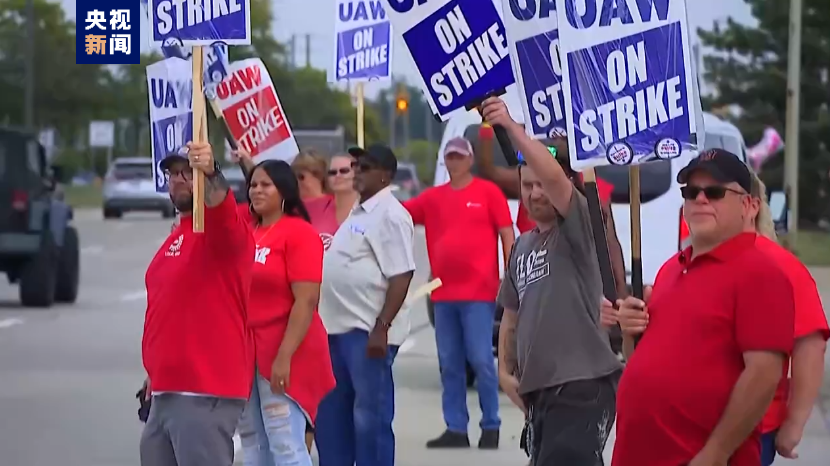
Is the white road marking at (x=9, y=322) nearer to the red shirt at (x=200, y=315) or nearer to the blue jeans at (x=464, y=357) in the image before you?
the blue jeans at (x=464, y=357)

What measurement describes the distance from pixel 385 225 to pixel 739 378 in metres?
4.17

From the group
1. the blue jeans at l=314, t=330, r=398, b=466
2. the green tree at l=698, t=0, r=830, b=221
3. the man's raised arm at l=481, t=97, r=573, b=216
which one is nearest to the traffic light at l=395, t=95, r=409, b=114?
the blue jeans at l=314, t=330, r=398, b=466

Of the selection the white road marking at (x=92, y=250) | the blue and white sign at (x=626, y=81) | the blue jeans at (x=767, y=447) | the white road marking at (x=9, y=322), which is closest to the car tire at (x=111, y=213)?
the white road marking at (x=92, y=250)

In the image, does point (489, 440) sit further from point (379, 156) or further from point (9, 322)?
point (9, 322)

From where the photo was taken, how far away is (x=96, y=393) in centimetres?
1334

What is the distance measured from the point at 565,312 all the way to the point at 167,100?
11.2 ft

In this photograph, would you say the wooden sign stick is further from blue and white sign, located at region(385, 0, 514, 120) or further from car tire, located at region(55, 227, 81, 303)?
car tire, located at region(55, 227, 81, 303)

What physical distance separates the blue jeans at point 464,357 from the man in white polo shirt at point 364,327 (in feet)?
6.12

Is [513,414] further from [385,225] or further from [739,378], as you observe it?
[739,378]

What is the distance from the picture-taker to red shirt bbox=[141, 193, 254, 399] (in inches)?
246

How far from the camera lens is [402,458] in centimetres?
1024

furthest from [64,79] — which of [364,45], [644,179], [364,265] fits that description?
[364,265]

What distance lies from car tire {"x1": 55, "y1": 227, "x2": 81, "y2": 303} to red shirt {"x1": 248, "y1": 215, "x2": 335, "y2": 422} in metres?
14.5

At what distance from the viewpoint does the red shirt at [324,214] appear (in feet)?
30.0
